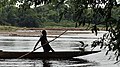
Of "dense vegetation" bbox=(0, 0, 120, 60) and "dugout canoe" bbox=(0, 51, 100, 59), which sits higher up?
"dense vegetation" bbox=(0, 0, 120, 60)

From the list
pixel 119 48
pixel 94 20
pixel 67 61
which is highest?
pixel 94 20

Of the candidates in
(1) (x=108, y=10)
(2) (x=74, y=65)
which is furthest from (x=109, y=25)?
(2) (x=74, y=65)

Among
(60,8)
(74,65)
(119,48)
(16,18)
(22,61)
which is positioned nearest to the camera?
(119,48)

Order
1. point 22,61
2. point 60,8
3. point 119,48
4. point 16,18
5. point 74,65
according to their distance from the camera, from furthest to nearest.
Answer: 1. point 16,18
2. point 22,61
3. point 74,65
4. point 60,8
5. point 119,48

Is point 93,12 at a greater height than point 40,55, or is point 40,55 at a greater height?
point 93,12

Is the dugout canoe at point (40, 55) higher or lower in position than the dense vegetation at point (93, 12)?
lower

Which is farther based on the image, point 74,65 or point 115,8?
point 74,65

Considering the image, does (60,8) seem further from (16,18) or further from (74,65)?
(16,18)

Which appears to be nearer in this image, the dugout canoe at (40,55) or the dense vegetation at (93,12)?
the dense vegetation at (93,12)

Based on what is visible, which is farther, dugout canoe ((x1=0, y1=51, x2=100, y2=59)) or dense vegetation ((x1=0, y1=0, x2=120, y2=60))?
dugout canoe ((x1=0, y1=51, x2=100, y2=59))

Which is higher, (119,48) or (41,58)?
(119,48)

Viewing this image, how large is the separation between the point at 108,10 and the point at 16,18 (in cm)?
8403

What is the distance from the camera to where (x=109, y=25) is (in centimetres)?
307

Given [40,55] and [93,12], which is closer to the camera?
[93,12]
